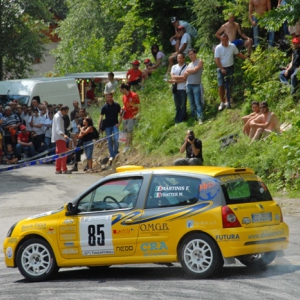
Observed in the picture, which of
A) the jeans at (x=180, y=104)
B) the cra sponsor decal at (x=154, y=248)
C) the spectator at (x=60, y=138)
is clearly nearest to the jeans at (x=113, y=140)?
the spectator at (x=60, y=138)

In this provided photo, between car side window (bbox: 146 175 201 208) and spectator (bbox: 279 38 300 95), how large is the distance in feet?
30.1

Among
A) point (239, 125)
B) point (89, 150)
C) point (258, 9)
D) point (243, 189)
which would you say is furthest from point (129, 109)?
point (243, 189)

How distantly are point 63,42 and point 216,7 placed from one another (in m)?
33.2

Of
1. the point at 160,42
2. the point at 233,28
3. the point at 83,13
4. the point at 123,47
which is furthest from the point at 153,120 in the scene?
the point at 83,13

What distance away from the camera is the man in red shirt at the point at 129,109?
2288 centimetres

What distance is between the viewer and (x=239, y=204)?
31.9 ft

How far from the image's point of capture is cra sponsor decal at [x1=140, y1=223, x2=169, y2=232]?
9836 mm

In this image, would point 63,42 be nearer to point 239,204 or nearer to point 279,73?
point 279,73

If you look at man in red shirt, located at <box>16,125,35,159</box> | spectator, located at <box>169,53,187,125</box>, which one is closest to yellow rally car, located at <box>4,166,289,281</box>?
spectator, located at <box>169,53,187,125</box>

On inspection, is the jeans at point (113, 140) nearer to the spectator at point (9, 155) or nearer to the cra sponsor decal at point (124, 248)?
the spectator at point (9, 155)

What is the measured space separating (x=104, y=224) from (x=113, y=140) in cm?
1262

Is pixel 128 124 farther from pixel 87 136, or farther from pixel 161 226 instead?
pixel 161 226

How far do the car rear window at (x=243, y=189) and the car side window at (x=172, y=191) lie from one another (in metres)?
0.38

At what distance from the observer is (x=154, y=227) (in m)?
9.91
